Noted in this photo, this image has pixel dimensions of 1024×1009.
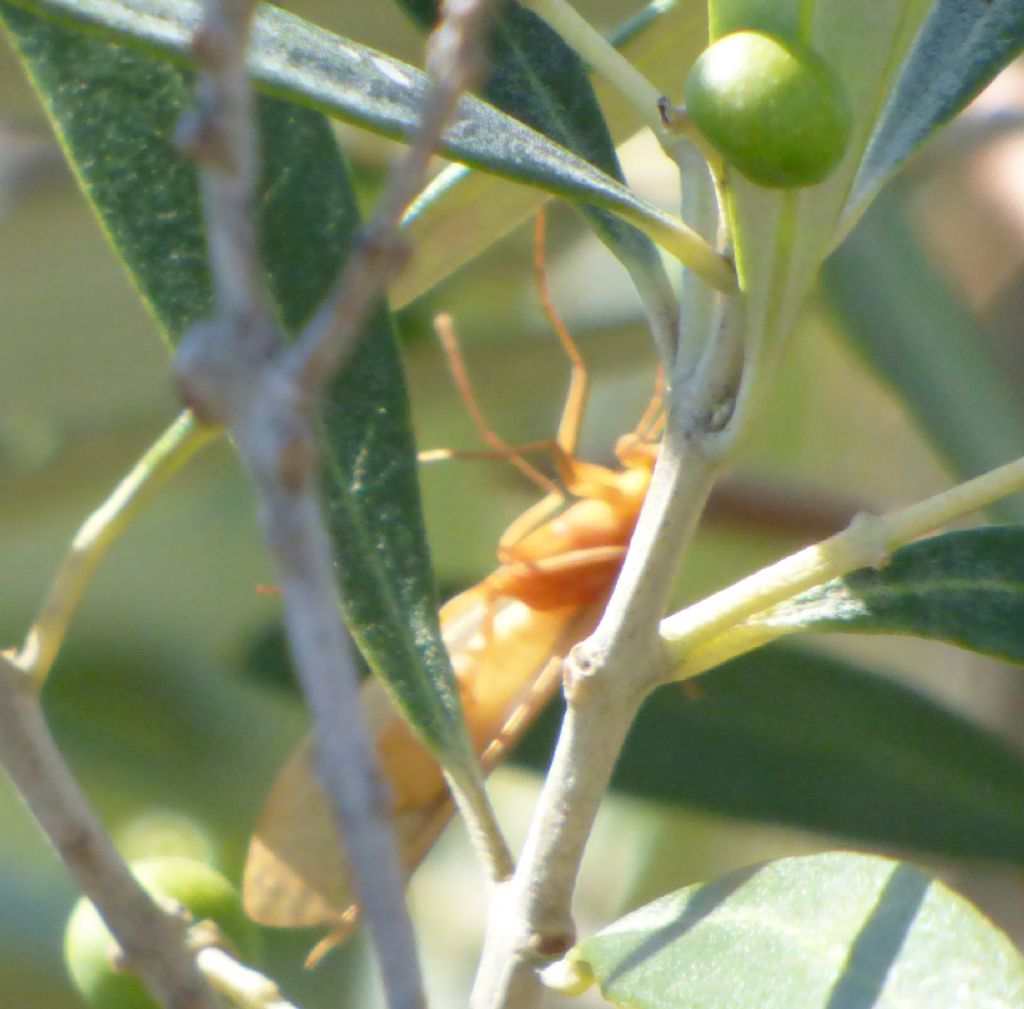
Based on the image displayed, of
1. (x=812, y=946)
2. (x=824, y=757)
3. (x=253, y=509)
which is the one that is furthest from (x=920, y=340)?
(x=253, y=509)

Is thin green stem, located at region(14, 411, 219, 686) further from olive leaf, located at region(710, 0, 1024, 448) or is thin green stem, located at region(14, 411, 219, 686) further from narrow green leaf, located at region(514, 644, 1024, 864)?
narrow green leaf, located at region(514, 644, 1024, 864)

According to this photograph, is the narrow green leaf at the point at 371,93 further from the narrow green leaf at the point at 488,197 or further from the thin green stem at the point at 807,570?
the narrow green leaf at the point at 488,197

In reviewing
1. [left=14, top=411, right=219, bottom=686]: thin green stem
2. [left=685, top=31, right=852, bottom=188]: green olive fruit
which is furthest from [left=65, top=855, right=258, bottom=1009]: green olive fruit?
[left=685, top=31, right=852, bottom=188]: green olive fruit

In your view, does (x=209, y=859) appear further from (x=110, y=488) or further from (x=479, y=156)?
(x=479, y=156)

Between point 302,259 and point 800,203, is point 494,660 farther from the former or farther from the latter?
point 800,203

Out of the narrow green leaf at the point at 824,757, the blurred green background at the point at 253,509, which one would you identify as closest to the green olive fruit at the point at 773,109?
the narrow green leaf at the point at 824,757

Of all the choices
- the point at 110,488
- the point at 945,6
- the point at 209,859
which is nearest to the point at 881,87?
the point at 945,6
